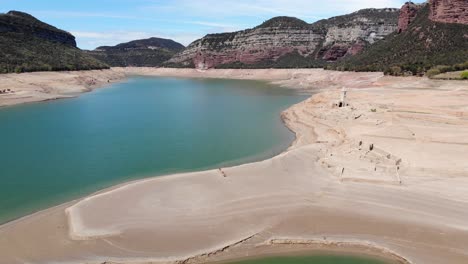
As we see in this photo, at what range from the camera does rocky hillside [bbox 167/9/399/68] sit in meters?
130

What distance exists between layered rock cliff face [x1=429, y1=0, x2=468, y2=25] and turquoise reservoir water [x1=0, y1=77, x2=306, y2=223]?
4529 cm

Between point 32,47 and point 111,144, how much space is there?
80463 mm

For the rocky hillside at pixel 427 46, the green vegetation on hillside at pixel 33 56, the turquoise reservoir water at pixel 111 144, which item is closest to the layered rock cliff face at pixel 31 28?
the green vegetation on hillside at pixel 33 56

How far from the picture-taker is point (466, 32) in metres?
75.2

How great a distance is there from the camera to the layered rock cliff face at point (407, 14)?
3649 inches

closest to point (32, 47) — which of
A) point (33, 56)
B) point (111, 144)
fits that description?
point (33, 56)

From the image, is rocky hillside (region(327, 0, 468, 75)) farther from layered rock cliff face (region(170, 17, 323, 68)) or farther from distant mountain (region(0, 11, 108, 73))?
distant mountain (region(0, 11, 108, 73))

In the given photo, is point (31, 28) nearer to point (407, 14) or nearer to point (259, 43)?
A: point (259, 43)

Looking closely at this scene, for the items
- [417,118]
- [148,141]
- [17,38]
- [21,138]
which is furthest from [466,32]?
[17,38]

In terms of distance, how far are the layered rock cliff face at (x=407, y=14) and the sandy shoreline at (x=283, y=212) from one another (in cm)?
7475

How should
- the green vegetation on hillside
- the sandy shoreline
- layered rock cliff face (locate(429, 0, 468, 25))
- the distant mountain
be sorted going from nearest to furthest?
the sandy shoreline → layered rock cliff face (locate(429, 0, 468, 25)) → the green vegetation on hillside → the distant mountain

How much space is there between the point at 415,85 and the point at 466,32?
97.3 ft

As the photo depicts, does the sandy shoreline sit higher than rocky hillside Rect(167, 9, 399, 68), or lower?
lower

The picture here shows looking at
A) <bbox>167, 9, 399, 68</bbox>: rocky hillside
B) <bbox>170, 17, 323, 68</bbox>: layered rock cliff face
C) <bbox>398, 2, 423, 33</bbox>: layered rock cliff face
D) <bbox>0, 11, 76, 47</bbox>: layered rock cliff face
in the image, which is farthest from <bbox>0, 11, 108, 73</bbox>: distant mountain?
<bbox>398, 2, 423, 33</bbox>: layered rock cliff face
